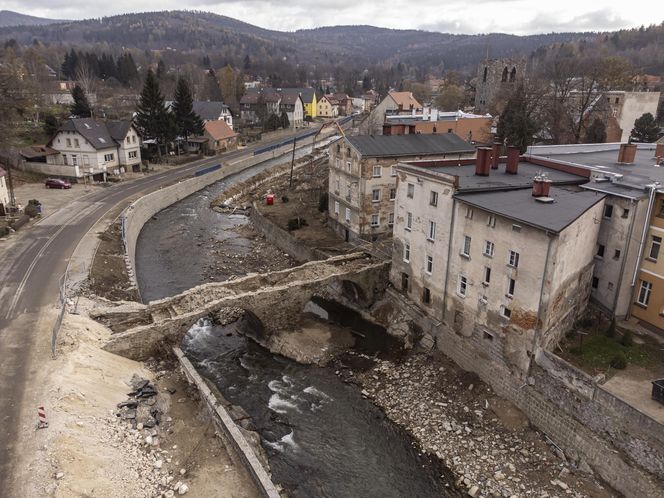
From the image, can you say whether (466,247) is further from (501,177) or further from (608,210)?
(608,210)

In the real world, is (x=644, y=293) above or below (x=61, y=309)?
above

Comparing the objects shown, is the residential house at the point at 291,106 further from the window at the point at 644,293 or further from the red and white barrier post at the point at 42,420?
the red and white barrier post at the point at 42,420

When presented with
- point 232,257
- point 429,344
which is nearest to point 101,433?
point 429,344

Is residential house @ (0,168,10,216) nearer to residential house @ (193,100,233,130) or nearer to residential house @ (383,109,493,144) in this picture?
residential house @ (383,109,493,144)

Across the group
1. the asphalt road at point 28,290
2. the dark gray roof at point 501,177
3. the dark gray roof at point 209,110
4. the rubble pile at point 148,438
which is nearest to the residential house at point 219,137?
the dark gray roof at point 209,110

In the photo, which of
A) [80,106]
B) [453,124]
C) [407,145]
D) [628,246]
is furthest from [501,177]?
[80,106]

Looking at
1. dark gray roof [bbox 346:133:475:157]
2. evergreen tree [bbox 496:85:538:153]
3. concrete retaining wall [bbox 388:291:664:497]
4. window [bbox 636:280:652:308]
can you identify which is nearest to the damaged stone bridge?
dark gray roof [bbox 346:133:475:157]
